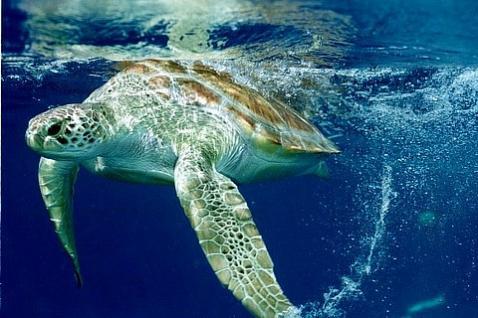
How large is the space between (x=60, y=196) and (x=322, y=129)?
8727mm

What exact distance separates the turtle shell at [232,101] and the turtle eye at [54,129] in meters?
1.18

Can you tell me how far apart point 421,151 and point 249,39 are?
1144 cm

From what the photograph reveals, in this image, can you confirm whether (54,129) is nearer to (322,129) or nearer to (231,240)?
(231,240)

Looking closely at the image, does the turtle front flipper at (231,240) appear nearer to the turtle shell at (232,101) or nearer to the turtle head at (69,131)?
the turtle head at (69,131)

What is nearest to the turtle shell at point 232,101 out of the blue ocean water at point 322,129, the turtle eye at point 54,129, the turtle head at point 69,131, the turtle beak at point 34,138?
the turtle head at point 69,131

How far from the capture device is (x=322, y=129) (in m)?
12.3

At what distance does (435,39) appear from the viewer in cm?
638

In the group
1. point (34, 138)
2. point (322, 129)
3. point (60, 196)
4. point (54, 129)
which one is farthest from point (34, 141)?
point (322, 129)

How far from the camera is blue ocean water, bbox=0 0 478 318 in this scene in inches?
227

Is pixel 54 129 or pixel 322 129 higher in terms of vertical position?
pixel 54 129

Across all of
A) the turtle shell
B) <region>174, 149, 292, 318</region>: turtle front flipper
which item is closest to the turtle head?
<region>174, 149, 292, 318</region>: turtle front flipper

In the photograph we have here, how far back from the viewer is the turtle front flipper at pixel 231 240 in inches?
100

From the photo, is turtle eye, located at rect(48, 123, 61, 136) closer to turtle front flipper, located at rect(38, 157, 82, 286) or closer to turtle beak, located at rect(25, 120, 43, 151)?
turtle beak, located at rect(25, 120, 43, 151)

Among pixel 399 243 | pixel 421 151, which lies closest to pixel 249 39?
pixel 421 151
